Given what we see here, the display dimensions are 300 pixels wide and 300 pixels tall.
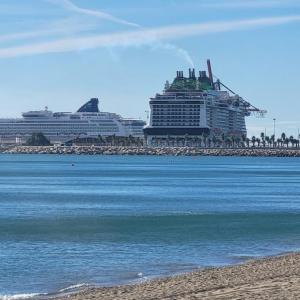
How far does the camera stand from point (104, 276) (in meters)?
17.1

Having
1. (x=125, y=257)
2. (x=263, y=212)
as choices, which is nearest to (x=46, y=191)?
(x=263, y=212)

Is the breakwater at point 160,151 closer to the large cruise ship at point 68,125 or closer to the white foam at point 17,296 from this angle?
the large cruise ship at point 68,125

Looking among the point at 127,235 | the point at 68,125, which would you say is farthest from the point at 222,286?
the point at 68,125

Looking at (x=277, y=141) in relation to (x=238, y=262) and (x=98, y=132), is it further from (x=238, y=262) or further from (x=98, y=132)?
(x=238, y=262)

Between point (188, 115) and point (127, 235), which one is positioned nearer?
point (127, 235)

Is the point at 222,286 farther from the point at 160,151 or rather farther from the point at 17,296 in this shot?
the point at 160,151

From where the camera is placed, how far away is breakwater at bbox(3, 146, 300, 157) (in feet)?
478

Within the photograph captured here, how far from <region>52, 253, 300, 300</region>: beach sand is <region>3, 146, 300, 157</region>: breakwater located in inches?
5039

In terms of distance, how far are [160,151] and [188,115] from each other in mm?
8700

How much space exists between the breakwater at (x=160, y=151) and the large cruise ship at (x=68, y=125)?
387cm

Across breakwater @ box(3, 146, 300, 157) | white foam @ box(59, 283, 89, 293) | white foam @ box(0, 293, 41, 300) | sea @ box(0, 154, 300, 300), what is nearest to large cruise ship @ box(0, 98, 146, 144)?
breakwater @ box(3, 146, 300, 157)

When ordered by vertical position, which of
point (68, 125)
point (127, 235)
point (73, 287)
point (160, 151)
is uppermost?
point (68, 125)

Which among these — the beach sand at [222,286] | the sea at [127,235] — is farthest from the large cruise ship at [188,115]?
the beach sand at [222,286]

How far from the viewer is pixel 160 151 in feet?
479
